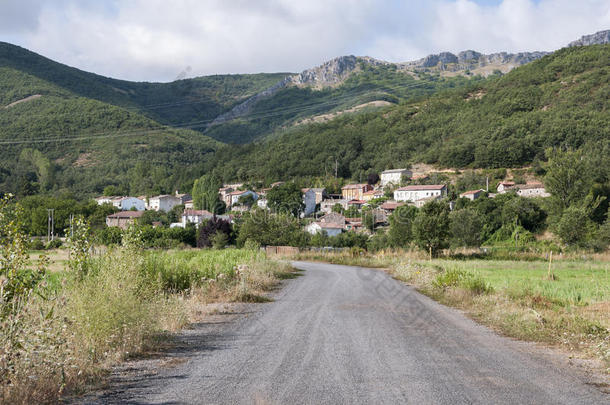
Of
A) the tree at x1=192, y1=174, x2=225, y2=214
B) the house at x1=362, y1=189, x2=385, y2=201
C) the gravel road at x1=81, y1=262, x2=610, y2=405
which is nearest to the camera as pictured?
the gravel road at x1=81, y1=262, x2=610, y2=405

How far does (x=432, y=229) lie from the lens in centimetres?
4159

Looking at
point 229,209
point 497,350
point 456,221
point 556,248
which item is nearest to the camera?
point 497,350

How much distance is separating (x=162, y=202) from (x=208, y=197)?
54.0 feet

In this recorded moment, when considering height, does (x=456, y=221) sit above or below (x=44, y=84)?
below

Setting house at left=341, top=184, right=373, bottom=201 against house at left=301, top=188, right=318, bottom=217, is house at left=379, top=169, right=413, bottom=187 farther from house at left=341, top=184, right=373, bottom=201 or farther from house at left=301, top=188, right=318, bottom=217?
house at left=301, top=188, right=318, bottom=217

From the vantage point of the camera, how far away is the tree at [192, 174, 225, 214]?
108 m

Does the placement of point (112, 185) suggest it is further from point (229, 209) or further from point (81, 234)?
point (81, 234)

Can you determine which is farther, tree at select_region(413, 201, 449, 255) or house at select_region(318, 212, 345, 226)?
house at select_region(318, 212, 345, 226)

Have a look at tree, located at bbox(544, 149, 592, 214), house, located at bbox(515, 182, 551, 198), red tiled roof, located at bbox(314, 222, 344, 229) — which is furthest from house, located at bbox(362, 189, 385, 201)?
tree, located at bbox(544, 149, 592, 214)

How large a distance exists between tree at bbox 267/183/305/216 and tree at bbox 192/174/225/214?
50.4 ft

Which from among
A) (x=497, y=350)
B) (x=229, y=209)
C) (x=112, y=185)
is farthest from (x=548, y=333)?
(x=112, y=185)

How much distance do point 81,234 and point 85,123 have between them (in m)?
145

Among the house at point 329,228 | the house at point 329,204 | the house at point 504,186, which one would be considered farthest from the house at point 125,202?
the house at point 504,186

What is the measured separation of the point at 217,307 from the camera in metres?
13.0
